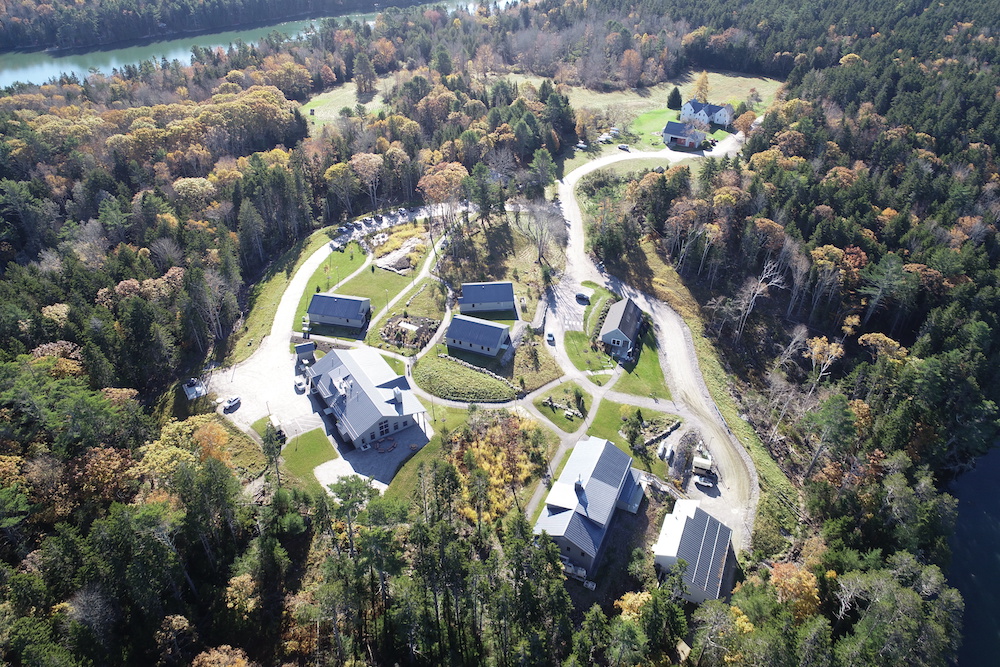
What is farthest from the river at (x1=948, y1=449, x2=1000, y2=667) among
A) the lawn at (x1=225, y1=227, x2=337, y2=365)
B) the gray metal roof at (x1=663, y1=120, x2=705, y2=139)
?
the lawn at (x1=225, y1=227, x2=337, y2=365)

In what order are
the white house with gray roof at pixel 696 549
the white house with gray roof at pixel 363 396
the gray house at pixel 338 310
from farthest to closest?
the gray house at pixel 338 310 < the white house with gray roof at pixel 363 396 < the white house with gray roof at pixel 696 549

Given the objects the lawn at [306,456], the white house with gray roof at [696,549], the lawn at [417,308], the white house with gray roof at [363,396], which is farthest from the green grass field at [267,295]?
the white house with gray roof at [696,549]

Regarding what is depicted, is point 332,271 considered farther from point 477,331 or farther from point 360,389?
point 360,389

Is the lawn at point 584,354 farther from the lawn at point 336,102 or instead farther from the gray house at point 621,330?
the lawn at point 336,102

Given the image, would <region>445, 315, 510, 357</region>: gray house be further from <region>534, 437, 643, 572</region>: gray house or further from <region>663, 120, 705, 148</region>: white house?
<region>663, 120, 705, 148</region>: white house

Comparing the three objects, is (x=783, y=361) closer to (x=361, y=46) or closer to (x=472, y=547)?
(x=472, y=547)
